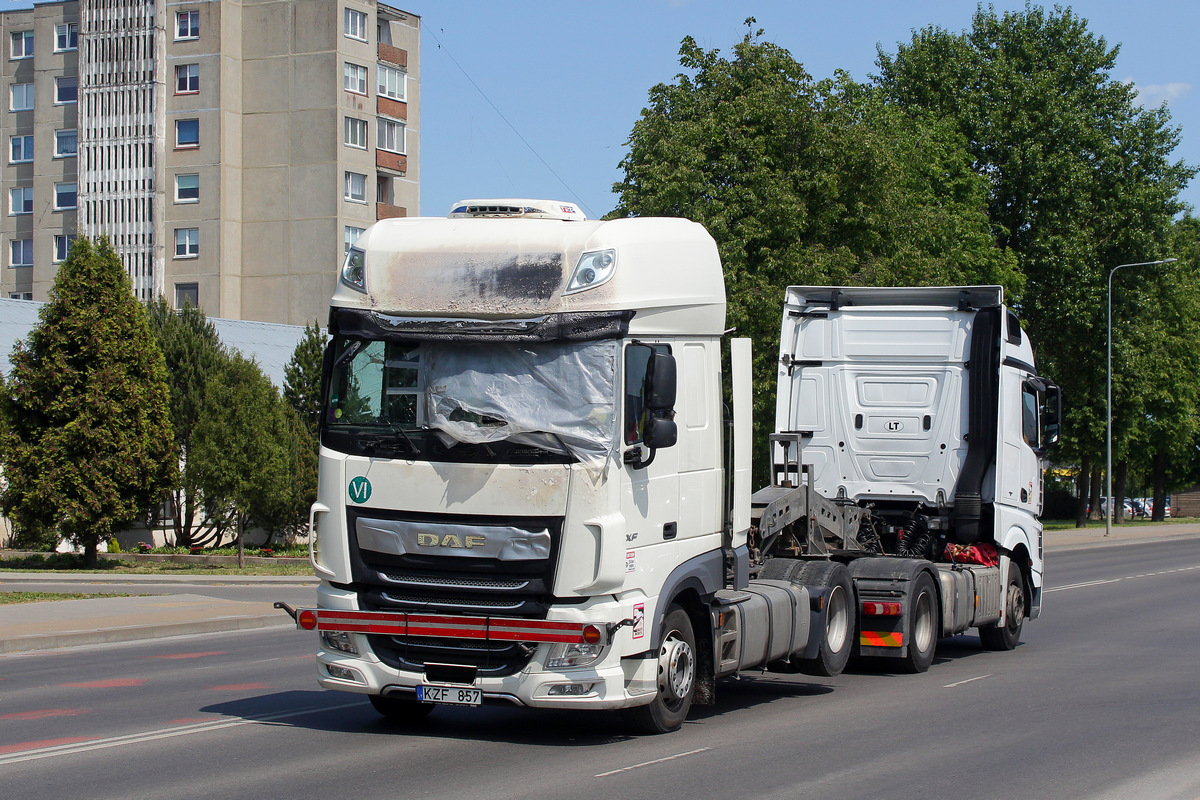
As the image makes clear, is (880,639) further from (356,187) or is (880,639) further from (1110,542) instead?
(356,187)

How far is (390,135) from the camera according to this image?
6900 cm

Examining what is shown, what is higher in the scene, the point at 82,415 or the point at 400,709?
the point at 82,415

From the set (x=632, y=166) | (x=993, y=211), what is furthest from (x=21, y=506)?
(x=993, y=211)

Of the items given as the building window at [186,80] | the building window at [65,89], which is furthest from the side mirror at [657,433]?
the building window at [65,89]

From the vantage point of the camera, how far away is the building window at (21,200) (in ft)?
234

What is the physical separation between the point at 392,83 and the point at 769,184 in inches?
1672

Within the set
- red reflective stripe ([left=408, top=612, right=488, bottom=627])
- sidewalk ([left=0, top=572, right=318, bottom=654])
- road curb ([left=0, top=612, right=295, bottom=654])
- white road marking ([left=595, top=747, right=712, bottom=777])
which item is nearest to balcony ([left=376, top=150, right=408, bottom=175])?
sidewalk ([left=0, top=572, right=318, bottom=654])

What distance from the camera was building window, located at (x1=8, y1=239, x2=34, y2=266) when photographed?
235 feet

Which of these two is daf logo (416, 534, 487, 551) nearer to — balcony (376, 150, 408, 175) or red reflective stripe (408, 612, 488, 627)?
Result: red reflective stripe (408, 612, 488, 627)

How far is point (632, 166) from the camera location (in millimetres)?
33969

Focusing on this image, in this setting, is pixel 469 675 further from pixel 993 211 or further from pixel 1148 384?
pixel 1148 384

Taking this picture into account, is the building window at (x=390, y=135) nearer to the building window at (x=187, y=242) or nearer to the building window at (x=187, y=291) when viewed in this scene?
the building window at (x=187, y=242)

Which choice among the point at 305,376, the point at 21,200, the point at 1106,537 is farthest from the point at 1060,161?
the point at 21,200

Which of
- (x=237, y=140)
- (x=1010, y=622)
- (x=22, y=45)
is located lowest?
(x=1010, y=622)
